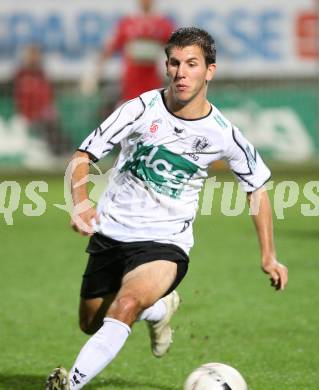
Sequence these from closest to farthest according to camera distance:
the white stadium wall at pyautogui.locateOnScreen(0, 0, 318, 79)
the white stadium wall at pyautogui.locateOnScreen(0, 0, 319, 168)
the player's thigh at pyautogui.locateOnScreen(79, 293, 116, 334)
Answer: the player's thigh at pyautogui.locateOnScreen(79, 293, 116, 334)
the white stadium wall at pyautogui.locateOnScreen(0, 0, 319, 168)
the white stadium wall at pyautogui.locateOnScreen(0, 0, 318, 79)

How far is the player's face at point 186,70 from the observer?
6.50m

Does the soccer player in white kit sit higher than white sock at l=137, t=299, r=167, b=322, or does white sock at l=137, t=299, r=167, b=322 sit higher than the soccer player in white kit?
the soccer player in white kit

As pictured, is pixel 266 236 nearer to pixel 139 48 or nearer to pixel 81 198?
pixel 81 198

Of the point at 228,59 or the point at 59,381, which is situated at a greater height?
the point at 59,381

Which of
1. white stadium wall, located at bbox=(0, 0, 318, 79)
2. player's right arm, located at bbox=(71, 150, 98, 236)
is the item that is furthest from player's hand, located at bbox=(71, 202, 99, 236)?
white stadium wall, located at bbox=(0, 0, 318, 79)

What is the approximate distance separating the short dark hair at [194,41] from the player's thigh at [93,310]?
59.8 inches

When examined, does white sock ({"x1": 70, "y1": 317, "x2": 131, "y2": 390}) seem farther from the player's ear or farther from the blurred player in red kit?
the blurred player in red kit

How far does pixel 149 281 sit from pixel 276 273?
73 cm

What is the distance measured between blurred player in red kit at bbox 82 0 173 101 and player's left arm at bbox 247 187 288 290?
12400 millimetres

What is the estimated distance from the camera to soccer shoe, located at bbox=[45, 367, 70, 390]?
5.95m

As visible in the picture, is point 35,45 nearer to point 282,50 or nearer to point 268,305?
point 282,50

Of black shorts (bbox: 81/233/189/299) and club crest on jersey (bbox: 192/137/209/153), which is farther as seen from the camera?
club crest on jersey (bbox: 192/137/209/153)

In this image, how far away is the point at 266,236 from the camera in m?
6.71

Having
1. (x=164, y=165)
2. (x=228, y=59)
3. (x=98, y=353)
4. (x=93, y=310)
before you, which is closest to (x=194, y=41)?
(x=164, y=165)
